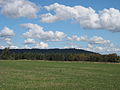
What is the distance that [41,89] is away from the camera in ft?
62.3

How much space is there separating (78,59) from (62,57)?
13657 millimetres

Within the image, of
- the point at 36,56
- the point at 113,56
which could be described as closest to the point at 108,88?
the point at 113,56

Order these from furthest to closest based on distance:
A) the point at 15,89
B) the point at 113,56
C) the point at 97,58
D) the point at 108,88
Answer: the point at 97,58, the point at 113,56, the point at 108,88, the point at 15,89

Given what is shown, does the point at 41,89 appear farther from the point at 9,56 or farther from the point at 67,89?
the point at 9,56

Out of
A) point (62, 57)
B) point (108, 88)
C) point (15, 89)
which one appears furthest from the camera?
point (62, 57)

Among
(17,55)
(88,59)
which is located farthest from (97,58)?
(17,55)

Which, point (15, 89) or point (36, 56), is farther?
point (36, 56)

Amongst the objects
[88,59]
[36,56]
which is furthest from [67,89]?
[36,56]

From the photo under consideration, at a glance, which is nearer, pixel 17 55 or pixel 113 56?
pixel 113 56

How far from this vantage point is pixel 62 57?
175625mm

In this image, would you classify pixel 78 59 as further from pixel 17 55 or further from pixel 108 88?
pixel 108 88

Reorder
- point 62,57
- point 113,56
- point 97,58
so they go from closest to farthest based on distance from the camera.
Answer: point 113,56, point 97,58, point 62,57

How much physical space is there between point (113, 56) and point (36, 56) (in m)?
71.4

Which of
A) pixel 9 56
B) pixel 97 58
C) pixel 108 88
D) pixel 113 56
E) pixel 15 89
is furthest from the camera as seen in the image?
pixel 9 56
